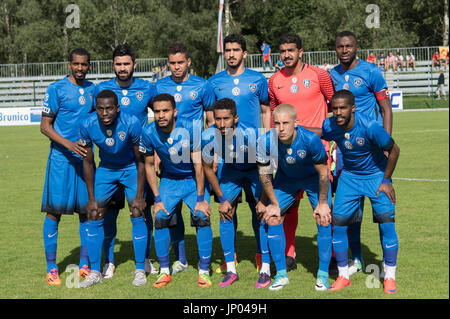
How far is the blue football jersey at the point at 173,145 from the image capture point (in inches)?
271

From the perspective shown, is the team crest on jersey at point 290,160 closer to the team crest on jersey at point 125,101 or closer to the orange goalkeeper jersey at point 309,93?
the orange goalkeeper jersey at point 309,93

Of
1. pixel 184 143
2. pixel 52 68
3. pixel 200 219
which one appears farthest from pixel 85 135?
pixel 52 68

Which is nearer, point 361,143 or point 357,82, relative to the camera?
point 361,143

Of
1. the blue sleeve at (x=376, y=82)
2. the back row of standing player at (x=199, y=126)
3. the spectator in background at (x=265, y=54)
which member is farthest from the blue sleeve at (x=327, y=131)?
the spectator in background at (x=265, y=54)

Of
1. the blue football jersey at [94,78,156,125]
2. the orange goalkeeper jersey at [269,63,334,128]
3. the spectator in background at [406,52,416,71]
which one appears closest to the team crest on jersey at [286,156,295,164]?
the orange goalkeeper jersey at [269,63,334,128]

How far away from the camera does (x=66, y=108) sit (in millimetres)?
7234

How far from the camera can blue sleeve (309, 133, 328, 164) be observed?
6.43 meters

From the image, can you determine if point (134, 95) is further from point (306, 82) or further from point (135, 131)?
point (306, 82)

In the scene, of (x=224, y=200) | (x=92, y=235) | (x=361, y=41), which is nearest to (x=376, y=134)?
(x=224, y=200)

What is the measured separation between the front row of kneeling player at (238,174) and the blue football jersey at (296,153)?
1cm

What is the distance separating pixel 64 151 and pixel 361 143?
10.9 feet

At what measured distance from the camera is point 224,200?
6.98 m

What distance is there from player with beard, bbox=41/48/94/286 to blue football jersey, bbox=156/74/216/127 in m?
0.95

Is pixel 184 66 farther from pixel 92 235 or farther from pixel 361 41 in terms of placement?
pixel 361 41
